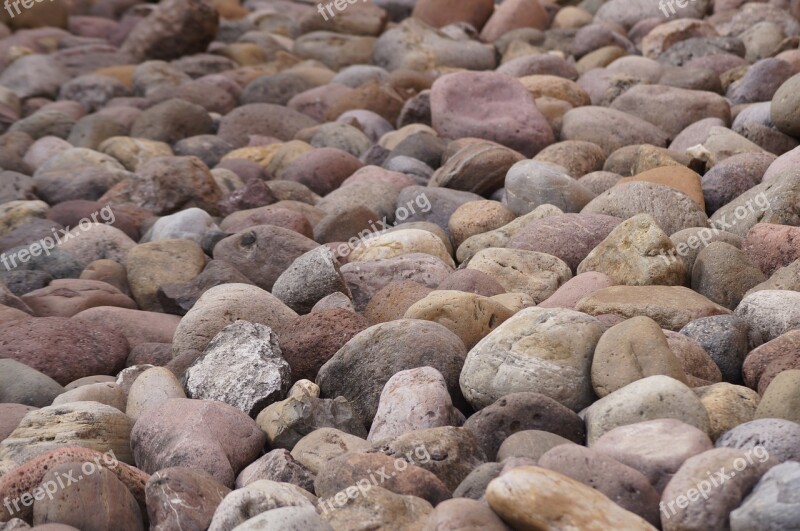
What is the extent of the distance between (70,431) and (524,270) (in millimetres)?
2918

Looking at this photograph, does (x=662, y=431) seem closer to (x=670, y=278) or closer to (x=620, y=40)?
(x=670, y=278)

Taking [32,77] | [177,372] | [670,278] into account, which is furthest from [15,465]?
[32,77]

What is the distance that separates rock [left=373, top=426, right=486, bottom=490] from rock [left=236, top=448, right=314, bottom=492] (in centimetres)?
35

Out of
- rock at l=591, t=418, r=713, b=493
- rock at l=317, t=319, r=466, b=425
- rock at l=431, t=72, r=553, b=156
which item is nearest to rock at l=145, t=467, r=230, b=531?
rock at l=317, t=319, r=466, b=425

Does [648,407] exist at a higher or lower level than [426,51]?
lower

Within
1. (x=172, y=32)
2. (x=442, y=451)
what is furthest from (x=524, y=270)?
(x=172, y=32)

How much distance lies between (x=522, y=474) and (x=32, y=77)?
10.5m

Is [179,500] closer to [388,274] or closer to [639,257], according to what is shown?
[388,274]

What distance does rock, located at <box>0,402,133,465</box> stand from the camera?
4934 millimetres

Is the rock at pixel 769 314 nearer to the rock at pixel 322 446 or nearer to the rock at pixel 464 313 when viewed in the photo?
the rock at pixel 464 313

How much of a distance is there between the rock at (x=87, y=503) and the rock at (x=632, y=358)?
211cm

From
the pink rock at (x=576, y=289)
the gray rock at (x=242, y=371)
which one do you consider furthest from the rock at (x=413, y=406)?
the pink rock at (x=576, y=289)

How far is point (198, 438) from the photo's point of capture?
4.88m

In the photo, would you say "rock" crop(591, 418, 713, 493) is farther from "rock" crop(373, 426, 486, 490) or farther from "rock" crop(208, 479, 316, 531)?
"rock" crop(208, 479, 316, 531)
